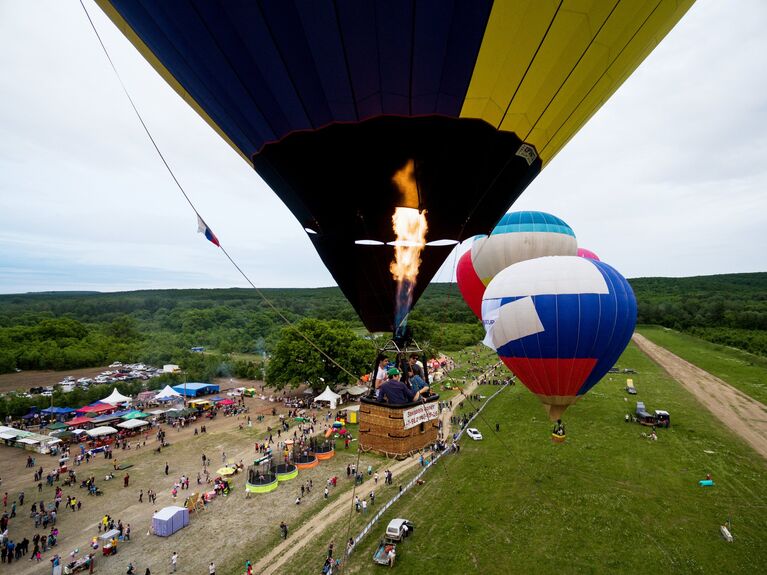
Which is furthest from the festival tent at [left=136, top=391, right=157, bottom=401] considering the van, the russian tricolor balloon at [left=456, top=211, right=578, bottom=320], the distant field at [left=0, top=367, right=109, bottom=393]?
the russian tricolor balloon at [left=456, top=211, right=578, bottom=320]

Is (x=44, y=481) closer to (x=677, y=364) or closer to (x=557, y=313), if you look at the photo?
(x=557, y=313)

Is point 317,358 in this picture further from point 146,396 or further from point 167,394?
point 146,396

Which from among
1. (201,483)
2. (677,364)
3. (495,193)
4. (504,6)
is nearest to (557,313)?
(495,193)

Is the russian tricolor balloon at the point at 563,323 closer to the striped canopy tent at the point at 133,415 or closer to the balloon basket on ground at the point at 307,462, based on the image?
the balloon basket on ground at the point at 307,462

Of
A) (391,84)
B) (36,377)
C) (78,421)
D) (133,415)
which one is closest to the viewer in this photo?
(391,84)

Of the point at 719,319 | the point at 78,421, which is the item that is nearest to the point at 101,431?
the point at 78,421

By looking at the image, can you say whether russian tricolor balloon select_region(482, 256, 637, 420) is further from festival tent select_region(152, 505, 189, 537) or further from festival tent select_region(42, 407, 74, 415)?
festival tent select_region(42, 407, 74, 415)
